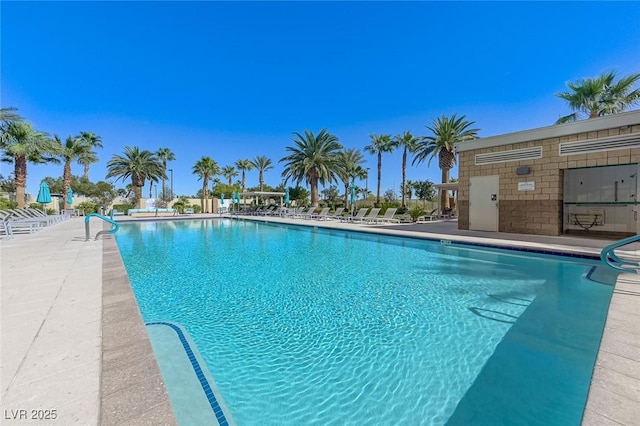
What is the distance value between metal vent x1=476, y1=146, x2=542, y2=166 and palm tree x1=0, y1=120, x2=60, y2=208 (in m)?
24.1

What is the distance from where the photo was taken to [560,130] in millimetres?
9102

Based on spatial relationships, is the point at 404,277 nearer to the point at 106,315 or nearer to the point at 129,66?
the point at 106,315

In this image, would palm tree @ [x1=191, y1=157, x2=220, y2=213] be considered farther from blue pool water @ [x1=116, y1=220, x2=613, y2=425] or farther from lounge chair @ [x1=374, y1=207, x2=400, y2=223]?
blue pool water @ [x1=116, y1=220, x2=613, y2=425]

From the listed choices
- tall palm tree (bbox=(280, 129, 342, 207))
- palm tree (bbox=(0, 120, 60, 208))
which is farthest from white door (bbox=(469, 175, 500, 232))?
palm tree (bbox=(0, 120, 60, 208))

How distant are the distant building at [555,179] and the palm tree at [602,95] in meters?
6.93

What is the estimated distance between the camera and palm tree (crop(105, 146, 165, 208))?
31.3 meters

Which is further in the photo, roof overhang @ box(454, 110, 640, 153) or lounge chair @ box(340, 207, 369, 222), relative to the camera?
lounge chair @ box(340, 207, 369, 222)

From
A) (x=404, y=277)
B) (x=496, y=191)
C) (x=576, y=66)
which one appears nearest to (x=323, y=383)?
(x=404, y=277)

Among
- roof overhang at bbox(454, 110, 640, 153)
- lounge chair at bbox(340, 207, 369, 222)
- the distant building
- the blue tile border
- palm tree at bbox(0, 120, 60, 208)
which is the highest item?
palm tree at bbox(0, 120, 60, 208)

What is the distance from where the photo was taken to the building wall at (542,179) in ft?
27.6

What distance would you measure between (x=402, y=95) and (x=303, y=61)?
27.4 feet

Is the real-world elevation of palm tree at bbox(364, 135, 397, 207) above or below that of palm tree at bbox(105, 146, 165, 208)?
above

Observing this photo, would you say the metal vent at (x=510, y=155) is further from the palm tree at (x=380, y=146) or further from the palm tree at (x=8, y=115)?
the palm tree at (x=8, y=115)

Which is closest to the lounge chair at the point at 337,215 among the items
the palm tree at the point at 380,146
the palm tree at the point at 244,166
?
the palm tree at the point at 380,146
